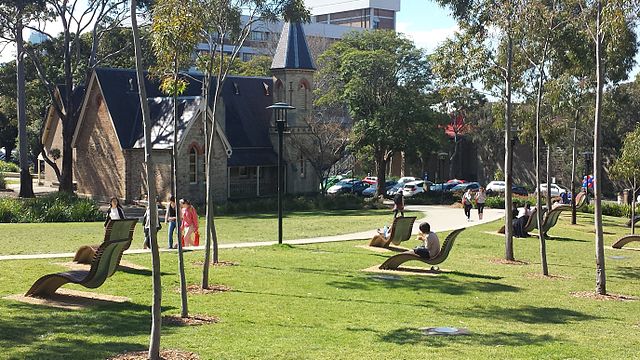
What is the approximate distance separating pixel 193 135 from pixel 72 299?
1253 inches

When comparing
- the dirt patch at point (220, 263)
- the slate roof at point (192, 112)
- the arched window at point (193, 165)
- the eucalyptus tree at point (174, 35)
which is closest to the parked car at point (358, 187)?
the slate roof at point (192, 112)

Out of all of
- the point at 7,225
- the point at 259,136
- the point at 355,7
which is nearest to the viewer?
the point at 7,225

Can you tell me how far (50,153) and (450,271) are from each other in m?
43.8

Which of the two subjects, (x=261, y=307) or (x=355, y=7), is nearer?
(x=261, y=307)

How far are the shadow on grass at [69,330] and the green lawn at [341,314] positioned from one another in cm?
2

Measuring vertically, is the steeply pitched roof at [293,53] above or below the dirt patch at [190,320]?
above

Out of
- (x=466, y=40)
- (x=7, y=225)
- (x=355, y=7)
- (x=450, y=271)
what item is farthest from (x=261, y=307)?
(x=355, y=7)

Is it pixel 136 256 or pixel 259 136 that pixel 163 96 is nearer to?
pixel 259 136

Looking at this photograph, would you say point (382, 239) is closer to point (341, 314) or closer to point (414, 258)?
point (414, 258)

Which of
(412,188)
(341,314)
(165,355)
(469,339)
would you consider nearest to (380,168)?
(412,188)

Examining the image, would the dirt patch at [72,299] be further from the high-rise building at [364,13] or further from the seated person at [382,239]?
the high-rise building at [364,13]

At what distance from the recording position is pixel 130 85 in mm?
49219

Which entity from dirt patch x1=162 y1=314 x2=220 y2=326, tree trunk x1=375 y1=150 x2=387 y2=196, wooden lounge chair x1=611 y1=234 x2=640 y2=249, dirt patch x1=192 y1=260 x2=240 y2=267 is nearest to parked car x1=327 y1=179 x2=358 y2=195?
tree trunk x1=375 y1=150 x2=387 y2=196

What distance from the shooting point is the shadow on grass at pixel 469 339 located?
11.0 metres
